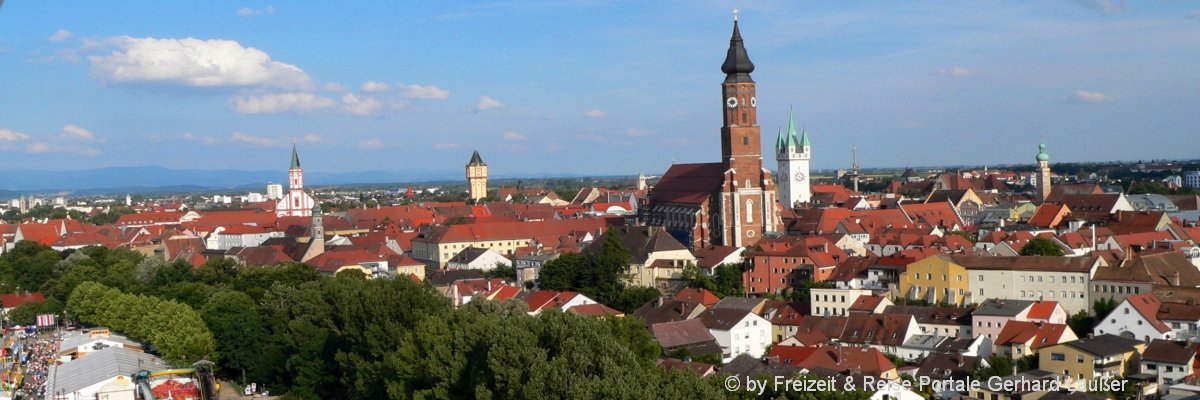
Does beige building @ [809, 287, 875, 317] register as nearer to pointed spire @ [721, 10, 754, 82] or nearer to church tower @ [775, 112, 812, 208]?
pointed spire @ [721, 10, 754, 82]

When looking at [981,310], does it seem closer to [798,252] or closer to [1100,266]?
[1100,266]

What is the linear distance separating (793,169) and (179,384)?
6686cm

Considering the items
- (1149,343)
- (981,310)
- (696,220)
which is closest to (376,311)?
(981,310)

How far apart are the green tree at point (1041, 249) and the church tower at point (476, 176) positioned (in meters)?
107

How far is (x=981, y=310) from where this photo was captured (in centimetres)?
4325

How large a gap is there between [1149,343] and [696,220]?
3073cm

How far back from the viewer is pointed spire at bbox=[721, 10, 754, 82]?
66.9 m

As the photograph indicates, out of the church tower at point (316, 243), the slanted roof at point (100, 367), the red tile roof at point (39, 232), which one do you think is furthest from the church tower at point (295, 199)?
the slanted roof at point (100, 367)

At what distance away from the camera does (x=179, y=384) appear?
133ft

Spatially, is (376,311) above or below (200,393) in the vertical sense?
above

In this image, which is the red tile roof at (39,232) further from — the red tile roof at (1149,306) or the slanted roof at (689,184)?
the red tile roof at (1149,306)

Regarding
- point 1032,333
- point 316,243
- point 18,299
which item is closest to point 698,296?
point 1032,333

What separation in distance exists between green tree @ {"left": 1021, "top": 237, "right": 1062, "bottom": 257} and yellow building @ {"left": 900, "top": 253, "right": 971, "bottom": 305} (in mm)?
6044

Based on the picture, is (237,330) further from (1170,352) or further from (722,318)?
(1170,352)
